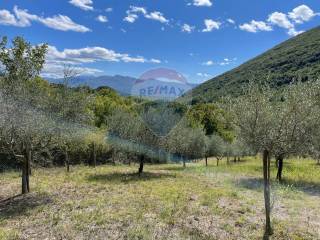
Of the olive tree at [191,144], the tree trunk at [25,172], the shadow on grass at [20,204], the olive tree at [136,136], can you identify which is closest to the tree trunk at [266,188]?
the shadow on grass at [20,204]

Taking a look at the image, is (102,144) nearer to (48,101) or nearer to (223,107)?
(48,101)

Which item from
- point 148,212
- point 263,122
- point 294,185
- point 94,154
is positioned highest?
point 263,122

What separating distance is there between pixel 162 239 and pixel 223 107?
6172 millimetres

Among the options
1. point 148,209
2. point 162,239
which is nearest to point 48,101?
point 148,209

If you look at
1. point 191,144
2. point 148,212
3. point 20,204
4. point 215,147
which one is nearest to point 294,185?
point 148,212

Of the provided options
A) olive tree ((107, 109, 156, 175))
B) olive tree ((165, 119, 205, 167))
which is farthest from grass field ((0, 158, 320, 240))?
olive tree ((165, 119, 205, 167))

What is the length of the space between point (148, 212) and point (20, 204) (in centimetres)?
707

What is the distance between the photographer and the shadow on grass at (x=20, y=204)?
17.0 m

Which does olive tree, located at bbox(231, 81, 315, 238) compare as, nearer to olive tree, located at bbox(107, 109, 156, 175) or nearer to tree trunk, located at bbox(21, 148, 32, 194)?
tree trunk, located at bbox(21, 148, 32, 194)

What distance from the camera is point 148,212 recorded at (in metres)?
17.2

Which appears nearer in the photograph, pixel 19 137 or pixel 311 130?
pixel 19 137

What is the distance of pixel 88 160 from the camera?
46.6 m

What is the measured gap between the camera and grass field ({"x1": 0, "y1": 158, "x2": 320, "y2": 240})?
14.2m

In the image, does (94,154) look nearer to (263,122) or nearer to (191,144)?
(191,144)
